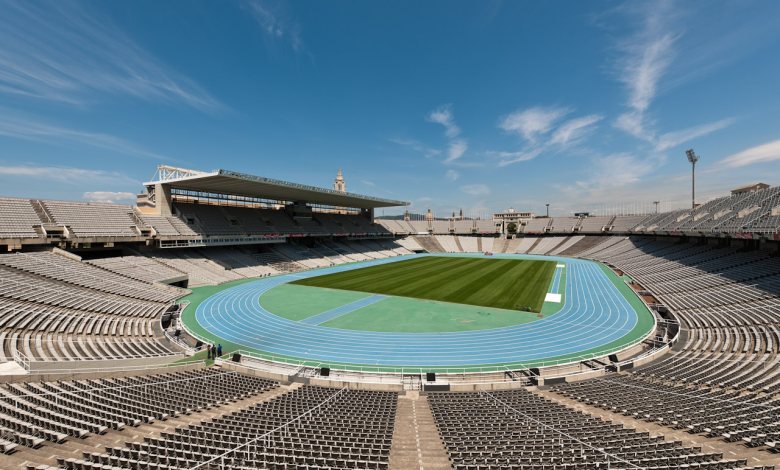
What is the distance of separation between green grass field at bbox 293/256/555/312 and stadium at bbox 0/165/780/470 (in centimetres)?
55

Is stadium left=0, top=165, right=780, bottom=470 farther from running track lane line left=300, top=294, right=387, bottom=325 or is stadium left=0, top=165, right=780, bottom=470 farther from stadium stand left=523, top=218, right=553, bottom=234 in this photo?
stadium stand left=523, top=218, right=553, bottom=234

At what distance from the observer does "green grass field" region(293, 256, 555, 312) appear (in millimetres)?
31516

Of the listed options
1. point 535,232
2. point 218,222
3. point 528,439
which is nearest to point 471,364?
point 528,439

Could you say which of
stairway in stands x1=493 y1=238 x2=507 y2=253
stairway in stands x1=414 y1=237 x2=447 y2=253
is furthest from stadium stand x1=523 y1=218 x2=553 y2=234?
stairway in stands x1=414 y1=237 x2=447 y2=253

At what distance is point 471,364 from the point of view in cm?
1723

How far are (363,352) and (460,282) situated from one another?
23.7 m

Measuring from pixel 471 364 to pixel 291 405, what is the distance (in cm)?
970

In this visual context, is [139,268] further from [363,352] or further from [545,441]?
[545,441]

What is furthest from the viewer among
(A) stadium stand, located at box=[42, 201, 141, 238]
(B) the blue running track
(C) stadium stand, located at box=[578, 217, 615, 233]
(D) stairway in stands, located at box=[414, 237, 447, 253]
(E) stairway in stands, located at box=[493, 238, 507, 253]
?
(D) stairway in stands, located at box=[414, 237, 447, 253]

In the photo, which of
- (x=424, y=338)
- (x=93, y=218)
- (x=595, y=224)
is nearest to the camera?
(x=424, y=338)

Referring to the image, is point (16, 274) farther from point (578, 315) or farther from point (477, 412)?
point (578, 315)

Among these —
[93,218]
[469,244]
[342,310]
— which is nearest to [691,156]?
[469,244]

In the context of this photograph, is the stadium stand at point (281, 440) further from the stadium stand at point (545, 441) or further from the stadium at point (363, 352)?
the stadium stand at point (545, 441)

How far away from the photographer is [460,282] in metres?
40.1
